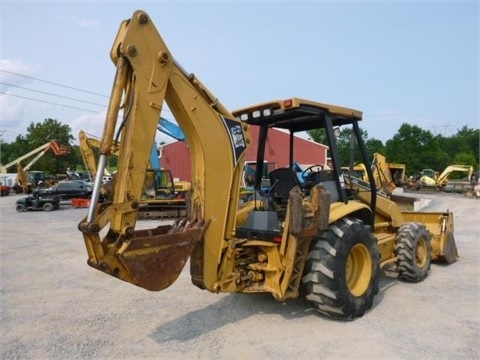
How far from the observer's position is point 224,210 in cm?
454

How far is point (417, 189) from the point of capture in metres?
34.5

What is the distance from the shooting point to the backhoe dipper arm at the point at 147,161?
3752mm

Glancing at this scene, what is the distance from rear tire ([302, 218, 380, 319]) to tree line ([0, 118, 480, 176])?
35883 millimetres

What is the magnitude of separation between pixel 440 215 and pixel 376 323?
398 centimetres

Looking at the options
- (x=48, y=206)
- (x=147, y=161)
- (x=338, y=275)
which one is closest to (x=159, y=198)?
(x=48, y=206)

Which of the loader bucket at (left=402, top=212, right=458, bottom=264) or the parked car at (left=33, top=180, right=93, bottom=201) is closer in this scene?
the loader bucket at (left=402, top=212, right=458, bottom=264)

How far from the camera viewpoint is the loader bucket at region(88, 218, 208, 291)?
3.71 meters

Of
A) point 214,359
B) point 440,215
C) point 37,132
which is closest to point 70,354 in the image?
point 214,359

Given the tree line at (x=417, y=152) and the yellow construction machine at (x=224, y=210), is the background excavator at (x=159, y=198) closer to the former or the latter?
the yellow construction machine at (x=224, y=210)

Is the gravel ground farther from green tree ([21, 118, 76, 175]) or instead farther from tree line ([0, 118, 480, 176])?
green tree ([21, 118, 76, 175])

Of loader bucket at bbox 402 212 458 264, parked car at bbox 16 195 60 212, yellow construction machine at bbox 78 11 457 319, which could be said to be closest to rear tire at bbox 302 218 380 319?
yellow construction machine at bbox 78 11 457 319

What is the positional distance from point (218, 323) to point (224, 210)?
1.28m

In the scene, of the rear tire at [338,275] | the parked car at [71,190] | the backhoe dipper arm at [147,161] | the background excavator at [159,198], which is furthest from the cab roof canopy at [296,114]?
the parked car at [71,190]

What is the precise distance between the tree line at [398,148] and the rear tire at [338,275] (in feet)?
118
